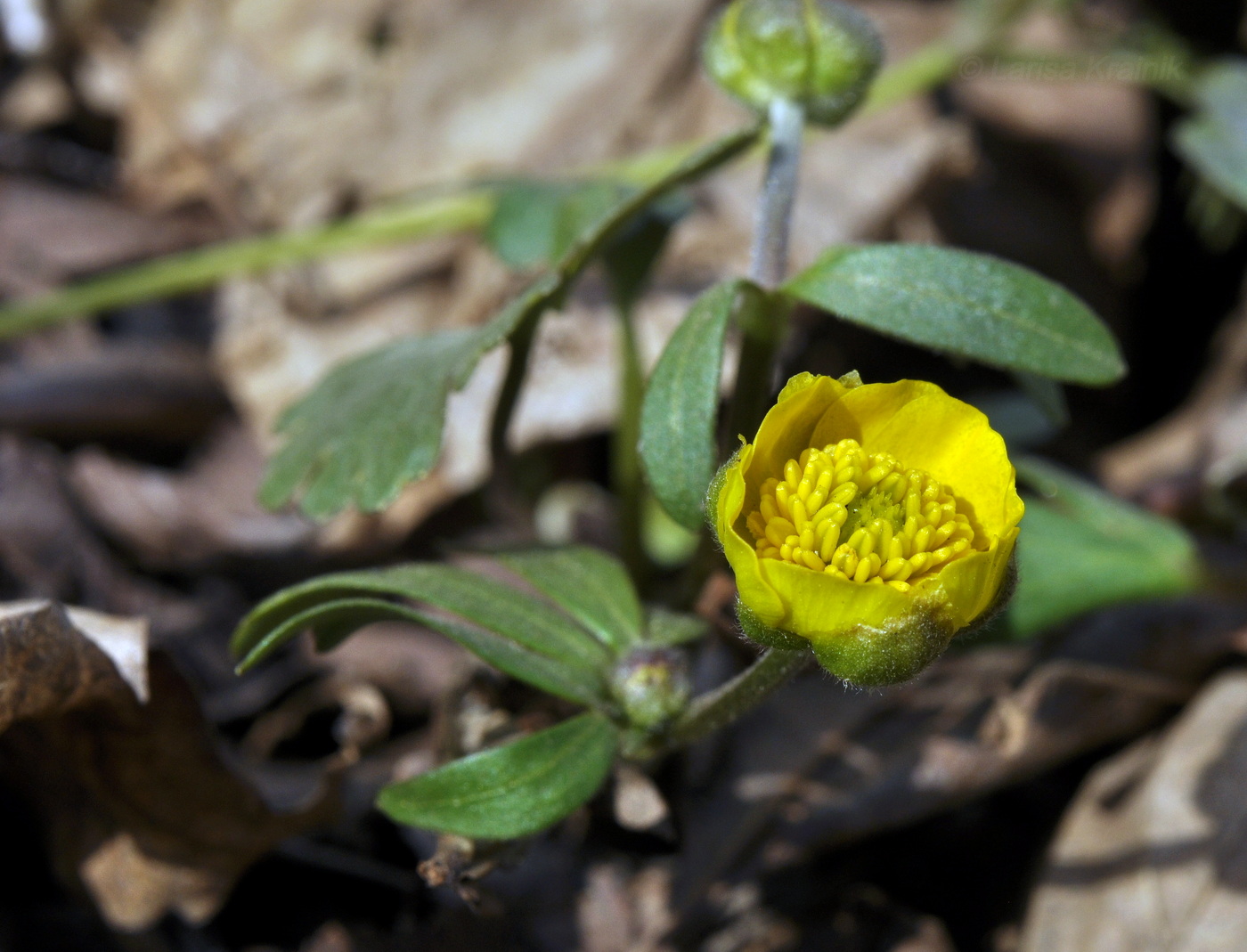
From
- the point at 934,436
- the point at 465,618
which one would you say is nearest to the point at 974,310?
the point at 934,436

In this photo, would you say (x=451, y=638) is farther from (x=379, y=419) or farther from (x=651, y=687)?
(x=379, y=419)

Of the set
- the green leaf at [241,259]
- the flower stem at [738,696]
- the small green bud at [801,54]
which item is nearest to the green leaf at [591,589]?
the flower stem at [738,696]

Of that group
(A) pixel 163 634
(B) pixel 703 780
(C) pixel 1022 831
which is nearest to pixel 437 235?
(A) pixel 163 634

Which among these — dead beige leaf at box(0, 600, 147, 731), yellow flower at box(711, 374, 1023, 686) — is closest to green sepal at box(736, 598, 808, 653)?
yellow flower at box(711, 374, 1023, 686)

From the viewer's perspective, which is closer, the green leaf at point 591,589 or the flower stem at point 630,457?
the green leaf at point 591,589

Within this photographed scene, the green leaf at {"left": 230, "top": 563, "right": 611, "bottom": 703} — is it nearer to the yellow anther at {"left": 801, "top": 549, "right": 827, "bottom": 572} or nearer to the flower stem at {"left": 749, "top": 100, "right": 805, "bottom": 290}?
the yellow anther at {"left": 801, "top": 549, "right": 827, "bottom": 572}

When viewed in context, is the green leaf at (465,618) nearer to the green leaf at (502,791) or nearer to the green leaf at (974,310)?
the green leaf at (502,791)

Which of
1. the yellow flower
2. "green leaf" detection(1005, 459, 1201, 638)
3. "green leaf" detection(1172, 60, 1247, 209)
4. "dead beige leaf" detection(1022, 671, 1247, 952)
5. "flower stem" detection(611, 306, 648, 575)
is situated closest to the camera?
the yellow flower
